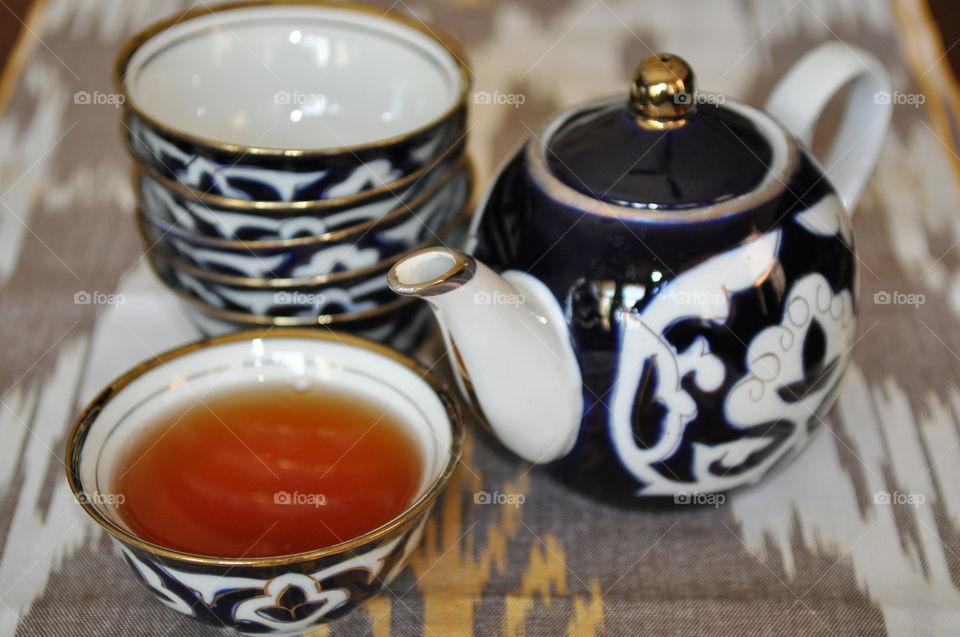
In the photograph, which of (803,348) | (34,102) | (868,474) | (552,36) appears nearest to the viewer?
(803,348)

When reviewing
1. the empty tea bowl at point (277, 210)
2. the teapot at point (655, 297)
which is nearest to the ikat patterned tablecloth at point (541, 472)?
the teapot at point (655, 297)

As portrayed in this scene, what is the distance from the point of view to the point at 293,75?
0.83 m

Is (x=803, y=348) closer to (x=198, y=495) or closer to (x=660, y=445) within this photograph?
(x=660, y=445)

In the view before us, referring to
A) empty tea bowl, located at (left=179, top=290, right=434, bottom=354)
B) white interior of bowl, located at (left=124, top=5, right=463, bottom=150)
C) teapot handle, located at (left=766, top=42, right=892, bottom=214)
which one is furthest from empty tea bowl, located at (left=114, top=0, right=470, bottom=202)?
teapot handle, located at (left=766, top=42, right=892, bottom=214)

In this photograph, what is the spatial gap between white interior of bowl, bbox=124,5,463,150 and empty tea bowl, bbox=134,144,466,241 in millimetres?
113

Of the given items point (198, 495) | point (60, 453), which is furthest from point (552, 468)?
point (60, 453)

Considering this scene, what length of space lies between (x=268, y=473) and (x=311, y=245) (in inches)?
6.2

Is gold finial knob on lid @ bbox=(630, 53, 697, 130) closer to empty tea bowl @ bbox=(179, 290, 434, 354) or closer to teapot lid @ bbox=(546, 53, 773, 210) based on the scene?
teapot lid @ bbox=(546, 53, 773, 210)

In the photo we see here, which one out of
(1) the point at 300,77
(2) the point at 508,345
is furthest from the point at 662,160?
(1) the point at 300,77

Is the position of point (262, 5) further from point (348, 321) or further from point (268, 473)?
point (268, 473)

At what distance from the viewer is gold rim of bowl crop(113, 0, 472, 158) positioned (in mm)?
625

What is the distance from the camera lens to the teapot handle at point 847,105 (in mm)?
676

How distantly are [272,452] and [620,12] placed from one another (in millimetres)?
790

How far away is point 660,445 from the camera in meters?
0.57
